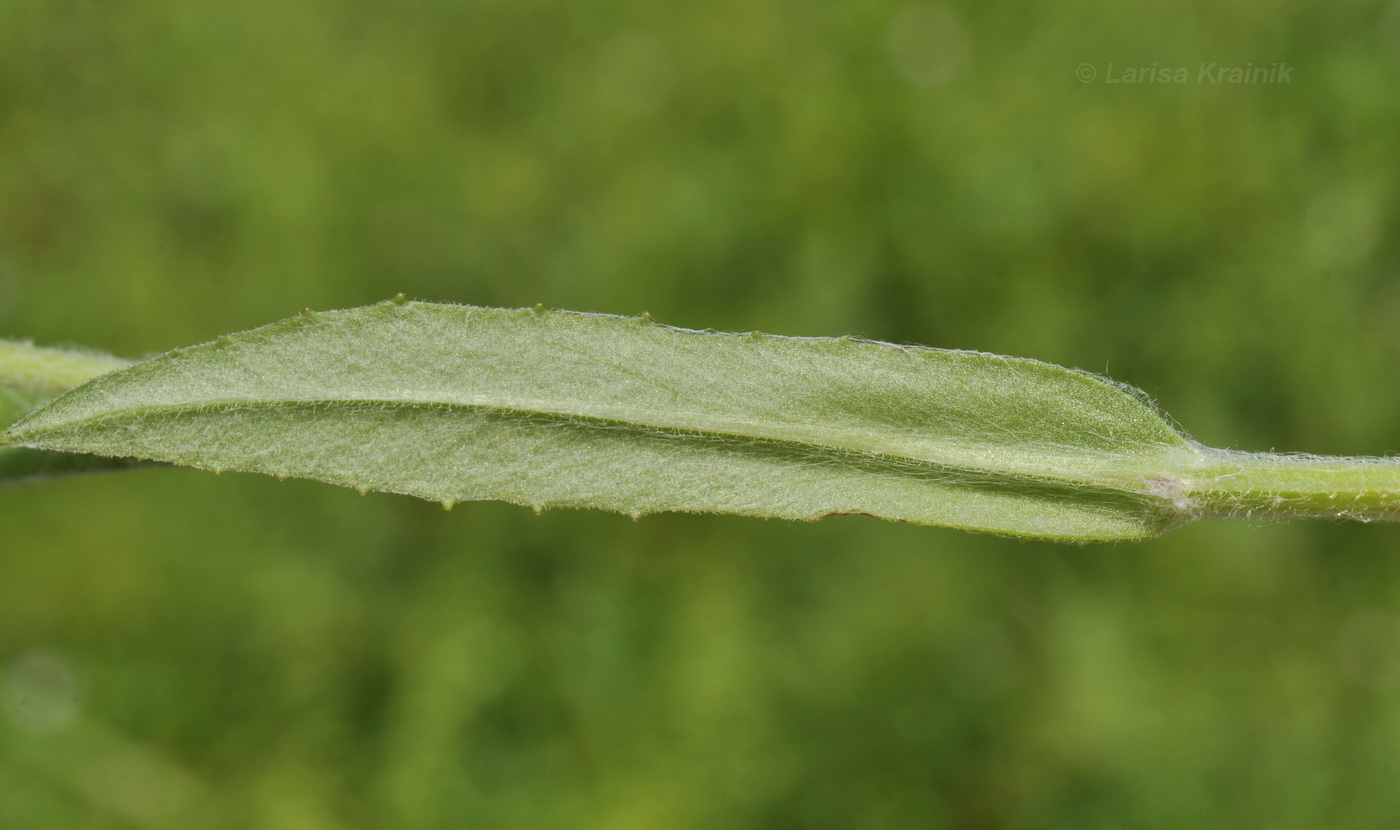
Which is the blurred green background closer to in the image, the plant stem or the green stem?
the green stem

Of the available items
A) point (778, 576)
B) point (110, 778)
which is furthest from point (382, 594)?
point (778, 576)

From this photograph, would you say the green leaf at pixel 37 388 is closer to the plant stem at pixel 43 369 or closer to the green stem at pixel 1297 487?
the plant stem at pixel 43 369

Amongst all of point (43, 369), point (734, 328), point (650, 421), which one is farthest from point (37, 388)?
point (734, 328)

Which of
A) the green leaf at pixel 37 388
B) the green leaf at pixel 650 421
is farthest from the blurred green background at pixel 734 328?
the green leaf at pixel 37 388

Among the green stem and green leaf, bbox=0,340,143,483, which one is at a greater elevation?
green leaf, bbox=0,340,143,483

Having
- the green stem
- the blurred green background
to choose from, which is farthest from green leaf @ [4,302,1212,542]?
the blurred green background

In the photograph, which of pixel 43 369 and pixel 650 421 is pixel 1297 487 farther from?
pixel 43 369
